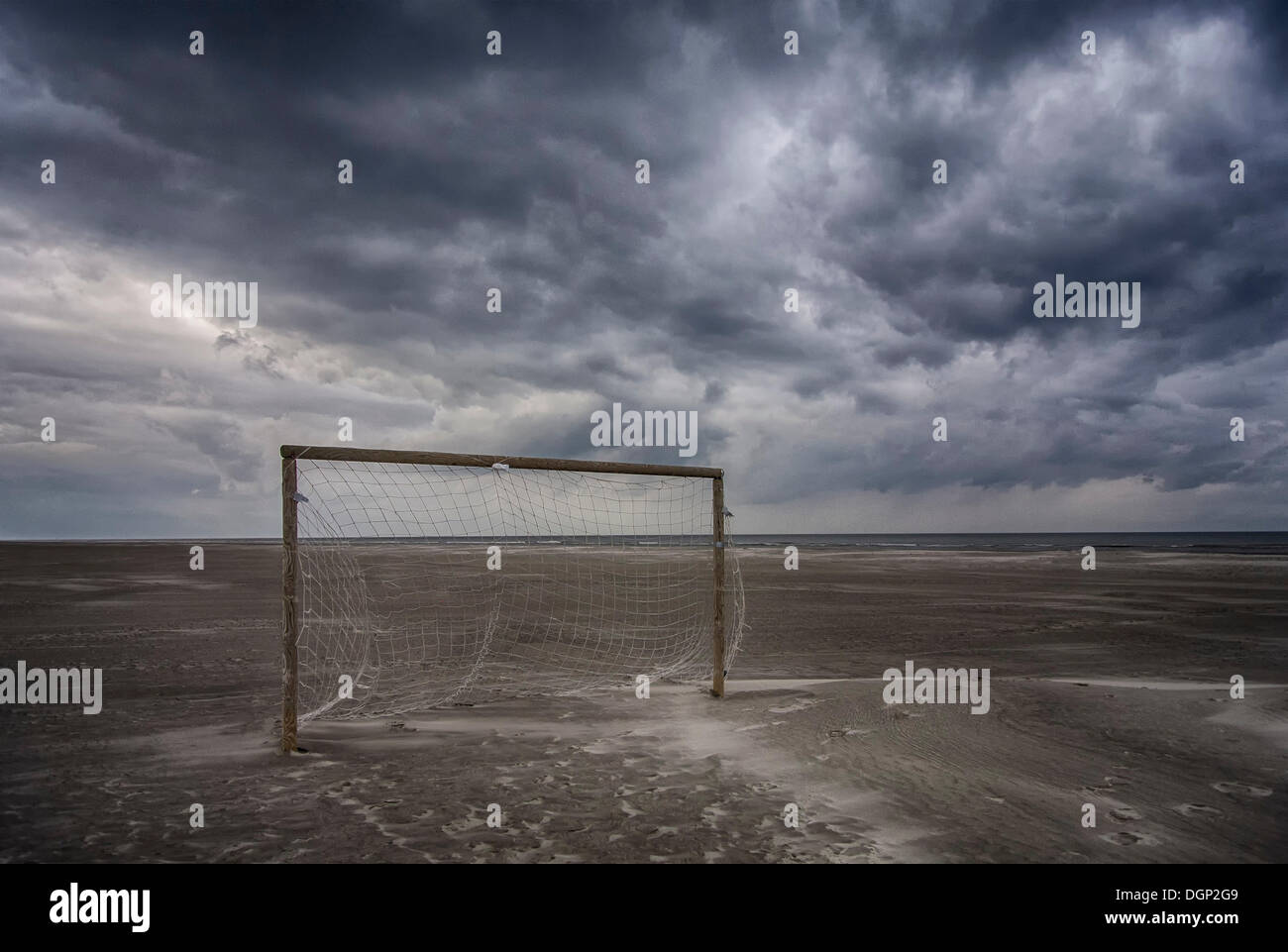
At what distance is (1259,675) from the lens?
884 cm

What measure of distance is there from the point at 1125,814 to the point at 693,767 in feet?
10.2

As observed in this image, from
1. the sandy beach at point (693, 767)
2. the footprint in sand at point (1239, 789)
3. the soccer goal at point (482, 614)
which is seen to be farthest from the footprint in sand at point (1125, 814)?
the soccer goal at point (482, 614)

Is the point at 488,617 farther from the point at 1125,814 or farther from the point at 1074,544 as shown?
the point at 1074,544

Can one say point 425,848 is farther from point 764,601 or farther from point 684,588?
point 684,588

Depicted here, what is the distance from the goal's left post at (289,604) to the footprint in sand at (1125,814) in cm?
642

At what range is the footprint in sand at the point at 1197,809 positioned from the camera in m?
4.50

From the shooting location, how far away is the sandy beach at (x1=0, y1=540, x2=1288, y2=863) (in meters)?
4.00

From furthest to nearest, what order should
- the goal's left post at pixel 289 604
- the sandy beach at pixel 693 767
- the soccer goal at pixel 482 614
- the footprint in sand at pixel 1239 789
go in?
the soccer goal at pixel 482 614 → the goal's left post at pixel 289 604 → the footprint in sand at pixel 1239 789 → the sandy beach at pixel 693 767

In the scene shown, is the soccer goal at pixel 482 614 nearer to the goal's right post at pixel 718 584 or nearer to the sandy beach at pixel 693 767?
the goal's right post at pixel 718 584

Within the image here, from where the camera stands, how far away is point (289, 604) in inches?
227

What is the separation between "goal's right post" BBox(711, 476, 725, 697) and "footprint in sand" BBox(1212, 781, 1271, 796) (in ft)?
14.9

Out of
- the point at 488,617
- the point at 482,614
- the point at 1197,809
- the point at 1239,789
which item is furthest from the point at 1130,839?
the point at 482,614

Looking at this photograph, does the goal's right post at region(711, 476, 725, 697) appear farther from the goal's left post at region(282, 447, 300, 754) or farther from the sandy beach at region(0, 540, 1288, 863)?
the goal's left post at region(282, 447, 300, 754)

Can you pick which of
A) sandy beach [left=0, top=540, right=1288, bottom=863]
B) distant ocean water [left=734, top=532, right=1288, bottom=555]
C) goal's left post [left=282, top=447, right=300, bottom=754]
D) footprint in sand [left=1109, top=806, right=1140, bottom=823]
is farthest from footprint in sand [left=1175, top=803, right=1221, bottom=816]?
distant ocean water [left=734, top=532, right=1288, bottom=555]
